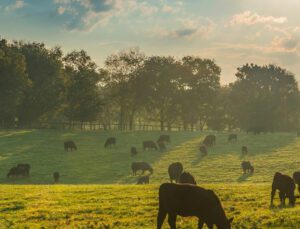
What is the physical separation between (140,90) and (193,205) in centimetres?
9004

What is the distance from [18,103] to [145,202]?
2860 inches

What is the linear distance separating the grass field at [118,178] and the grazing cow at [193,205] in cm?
198

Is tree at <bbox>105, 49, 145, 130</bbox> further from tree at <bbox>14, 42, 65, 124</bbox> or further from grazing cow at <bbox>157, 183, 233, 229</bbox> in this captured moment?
grazing cow at <bbox>157, 183, 233, 229</bbox>

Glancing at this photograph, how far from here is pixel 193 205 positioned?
1373 centimetres

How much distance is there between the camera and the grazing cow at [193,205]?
529 inches

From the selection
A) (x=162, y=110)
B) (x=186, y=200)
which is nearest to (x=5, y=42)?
(x=162, y=110)

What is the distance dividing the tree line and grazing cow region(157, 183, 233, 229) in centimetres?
7704

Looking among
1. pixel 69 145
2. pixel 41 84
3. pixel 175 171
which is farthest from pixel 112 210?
pixel 41 84

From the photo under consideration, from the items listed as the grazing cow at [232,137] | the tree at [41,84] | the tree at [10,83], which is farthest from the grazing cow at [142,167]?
the tree at [41,84]

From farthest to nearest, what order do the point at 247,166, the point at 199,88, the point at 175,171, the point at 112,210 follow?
the point at 199,88
the point at 247,166
the point at 175,171
the point at 112,210

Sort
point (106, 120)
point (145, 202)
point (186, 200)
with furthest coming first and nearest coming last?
point (106, 120) < point (145, 202) < point (186, 200)

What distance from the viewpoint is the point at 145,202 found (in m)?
21.4

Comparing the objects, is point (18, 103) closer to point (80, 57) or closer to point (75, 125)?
point (75, 125)

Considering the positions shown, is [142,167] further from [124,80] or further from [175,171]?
[124,80]
